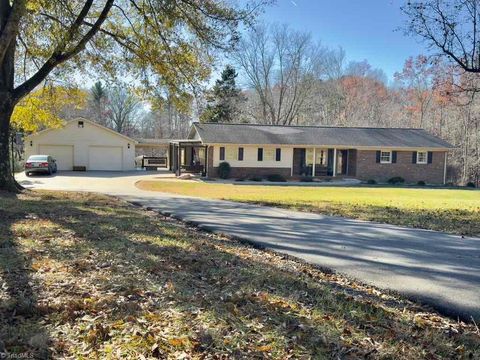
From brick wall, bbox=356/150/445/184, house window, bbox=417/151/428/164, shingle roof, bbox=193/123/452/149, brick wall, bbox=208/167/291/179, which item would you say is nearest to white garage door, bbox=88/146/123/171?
shingle roof, bbox=193/123/452/149

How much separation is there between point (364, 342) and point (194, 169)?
103 ft

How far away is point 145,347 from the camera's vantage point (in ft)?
10.1

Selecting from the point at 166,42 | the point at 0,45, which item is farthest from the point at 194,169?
the point at 0,45

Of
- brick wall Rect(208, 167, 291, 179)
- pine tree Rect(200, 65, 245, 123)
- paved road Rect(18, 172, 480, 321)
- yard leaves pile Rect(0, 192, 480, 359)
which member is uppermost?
pine tree Rect(200, 65, 245, 123)

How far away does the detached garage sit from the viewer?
3572cm

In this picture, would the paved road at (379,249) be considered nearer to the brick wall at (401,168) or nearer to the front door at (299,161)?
the front door at (299,161)

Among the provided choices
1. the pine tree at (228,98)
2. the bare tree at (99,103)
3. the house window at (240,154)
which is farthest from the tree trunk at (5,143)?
the bare tree at (99,103)

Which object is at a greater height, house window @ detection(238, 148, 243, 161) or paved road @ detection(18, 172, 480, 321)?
house window @ detection(238, 148, 243, 161)

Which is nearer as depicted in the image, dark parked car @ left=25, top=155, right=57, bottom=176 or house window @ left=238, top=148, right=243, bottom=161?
dark parked car @ left=25, top=155, right=57, bottom=176

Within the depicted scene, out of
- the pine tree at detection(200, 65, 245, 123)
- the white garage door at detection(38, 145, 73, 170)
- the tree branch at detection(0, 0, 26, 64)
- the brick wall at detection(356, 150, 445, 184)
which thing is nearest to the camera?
the tree branch at detection(0, 0, 26, 64)

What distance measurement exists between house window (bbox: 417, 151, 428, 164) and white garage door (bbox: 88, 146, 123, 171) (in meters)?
26.0

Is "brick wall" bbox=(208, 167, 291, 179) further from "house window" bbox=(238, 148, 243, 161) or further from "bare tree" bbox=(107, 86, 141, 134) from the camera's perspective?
"bare tree" bbox=(107, 86, 141, 134)

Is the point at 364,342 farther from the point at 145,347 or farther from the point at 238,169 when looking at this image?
the point at 238,169

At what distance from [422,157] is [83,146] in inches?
1144
